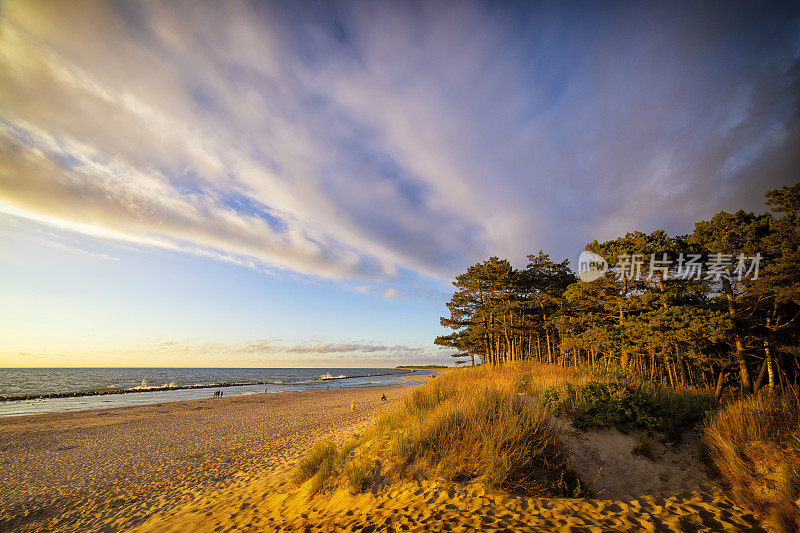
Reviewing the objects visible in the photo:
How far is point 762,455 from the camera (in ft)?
17.9

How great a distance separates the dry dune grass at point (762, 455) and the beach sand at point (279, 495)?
34 cm

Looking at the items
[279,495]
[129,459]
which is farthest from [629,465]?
[129,459]

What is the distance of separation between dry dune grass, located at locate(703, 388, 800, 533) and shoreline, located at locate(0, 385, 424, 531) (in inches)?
422

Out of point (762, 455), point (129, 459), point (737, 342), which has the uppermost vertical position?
point (737, 342)

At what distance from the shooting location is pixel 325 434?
14812mm

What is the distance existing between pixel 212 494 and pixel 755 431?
12435 millimetres

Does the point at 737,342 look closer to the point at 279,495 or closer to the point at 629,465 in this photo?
the point at 629,465

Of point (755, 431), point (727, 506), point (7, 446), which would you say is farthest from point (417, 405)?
point (7, 446)

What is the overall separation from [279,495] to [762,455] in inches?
380

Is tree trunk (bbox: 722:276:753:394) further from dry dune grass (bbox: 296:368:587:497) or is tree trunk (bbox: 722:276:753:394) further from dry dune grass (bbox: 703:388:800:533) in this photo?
dry dune grass (bbox: 296:368:587:497)

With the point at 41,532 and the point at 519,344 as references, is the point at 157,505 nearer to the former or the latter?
the point at 41,532

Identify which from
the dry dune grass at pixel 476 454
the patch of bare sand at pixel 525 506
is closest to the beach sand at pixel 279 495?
the patch of bare sand at pixel 525 506

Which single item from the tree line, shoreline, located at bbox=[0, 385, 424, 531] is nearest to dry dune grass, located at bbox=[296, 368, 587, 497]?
shoreline, located at bbox=[0, 385, 424, 531]

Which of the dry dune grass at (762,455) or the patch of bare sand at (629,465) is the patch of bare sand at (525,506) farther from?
the dry dune grass at (762,455)
